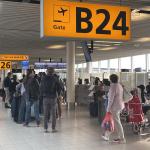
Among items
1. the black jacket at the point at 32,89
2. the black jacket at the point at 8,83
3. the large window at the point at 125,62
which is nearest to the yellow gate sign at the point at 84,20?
the black jacket at the point at 32,89

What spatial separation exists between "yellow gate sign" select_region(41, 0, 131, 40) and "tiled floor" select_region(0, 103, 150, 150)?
2.35 metres

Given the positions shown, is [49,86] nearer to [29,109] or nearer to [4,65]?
[29,109]

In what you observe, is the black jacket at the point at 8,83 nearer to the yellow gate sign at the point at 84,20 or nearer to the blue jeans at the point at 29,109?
the blue jeans at the point at 29,109

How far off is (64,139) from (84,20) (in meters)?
3.11

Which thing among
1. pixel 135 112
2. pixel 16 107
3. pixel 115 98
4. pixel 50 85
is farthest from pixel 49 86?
pixel 16 107

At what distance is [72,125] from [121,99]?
10.9 feet

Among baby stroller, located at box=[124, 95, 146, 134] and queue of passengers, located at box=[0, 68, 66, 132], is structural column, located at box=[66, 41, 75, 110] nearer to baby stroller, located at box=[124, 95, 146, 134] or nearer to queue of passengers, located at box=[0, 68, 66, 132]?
queue of passengers, located at box=[0, 68, 66, 132]

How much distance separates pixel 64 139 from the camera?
29.0 feet

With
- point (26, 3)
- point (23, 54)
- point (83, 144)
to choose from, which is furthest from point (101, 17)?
point (23, 54)

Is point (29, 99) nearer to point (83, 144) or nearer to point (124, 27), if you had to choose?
point (83, 144)

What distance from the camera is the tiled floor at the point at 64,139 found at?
7895 mm

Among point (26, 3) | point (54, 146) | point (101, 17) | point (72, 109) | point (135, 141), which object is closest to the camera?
point (101, 17)

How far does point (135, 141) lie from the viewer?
859 centimetres

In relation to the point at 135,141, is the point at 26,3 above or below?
above
